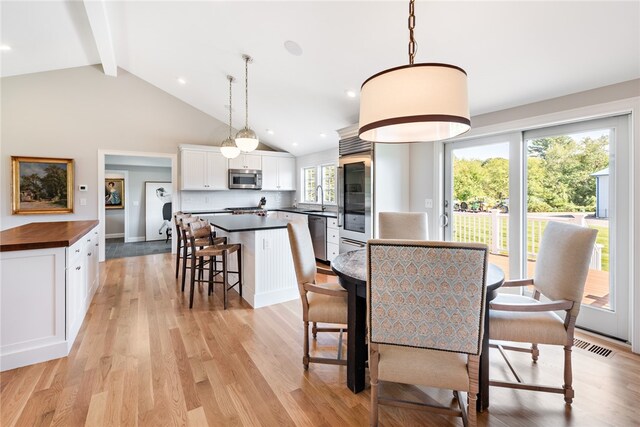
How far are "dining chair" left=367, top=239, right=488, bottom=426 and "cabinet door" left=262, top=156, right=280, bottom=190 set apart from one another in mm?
→ 5914

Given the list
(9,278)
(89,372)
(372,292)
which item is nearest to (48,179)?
(9,278)

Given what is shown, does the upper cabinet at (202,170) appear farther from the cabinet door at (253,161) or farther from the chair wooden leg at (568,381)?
the chair wooden leg at (568,381)

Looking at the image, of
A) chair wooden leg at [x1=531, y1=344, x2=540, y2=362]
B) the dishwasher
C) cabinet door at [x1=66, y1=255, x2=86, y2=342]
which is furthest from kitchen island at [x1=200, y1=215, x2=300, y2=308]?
chair wooden leg at [x1=531, y1=344, x2=540, y2=362]

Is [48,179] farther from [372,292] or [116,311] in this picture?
[372,292]

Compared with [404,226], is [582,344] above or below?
below

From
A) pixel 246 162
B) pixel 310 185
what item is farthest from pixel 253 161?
pixel 310 185

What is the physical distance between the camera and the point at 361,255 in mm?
2342

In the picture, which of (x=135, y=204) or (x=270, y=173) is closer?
(x=270, y=173)

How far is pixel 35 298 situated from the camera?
2.20m

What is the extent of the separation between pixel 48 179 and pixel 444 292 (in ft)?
21.7

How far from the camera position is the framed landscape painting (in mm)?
4945

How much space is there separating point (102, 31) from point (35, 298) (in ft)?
11.7

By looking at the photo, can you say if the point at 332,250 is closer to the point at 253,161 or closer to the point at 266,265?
the point at 266,265

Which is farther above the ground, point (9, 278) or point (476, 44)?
point (476, 44)
